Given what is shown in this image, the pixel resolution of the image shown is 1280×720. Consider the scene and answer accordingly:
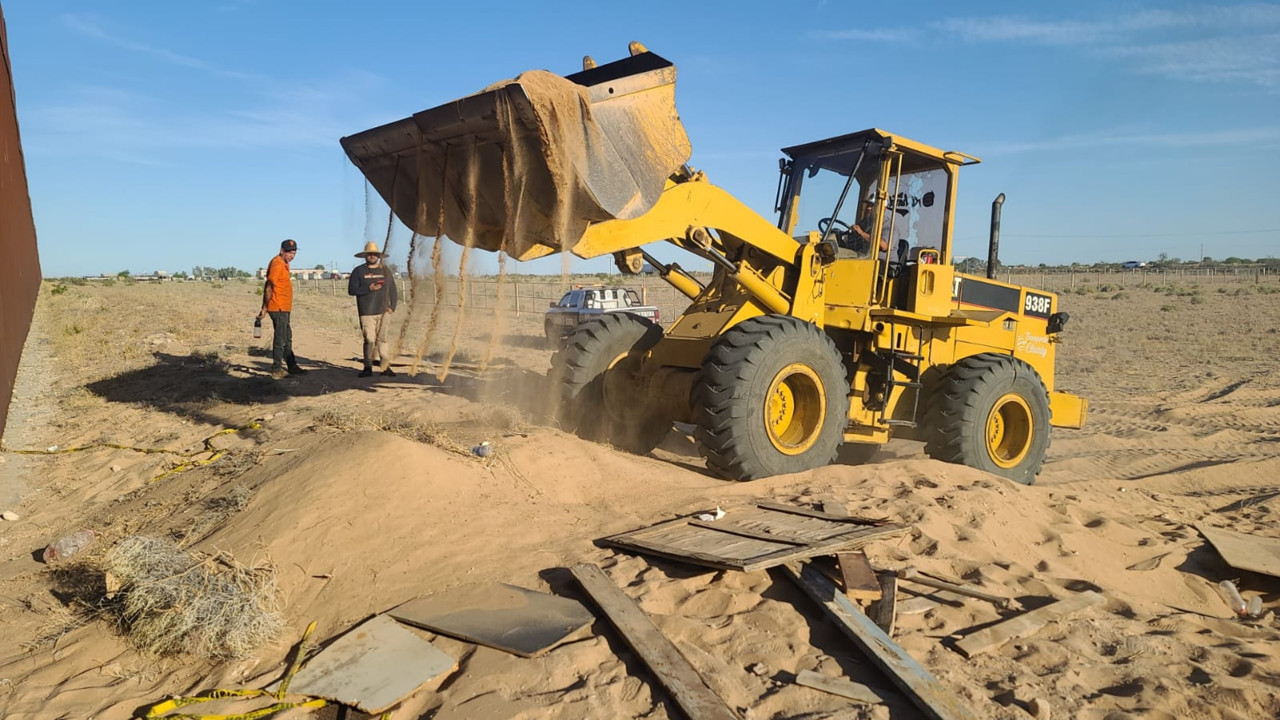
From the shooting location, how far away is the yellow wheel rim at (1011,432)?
26.2ft

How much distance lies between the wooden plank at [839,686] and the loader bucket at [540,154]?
3.03m

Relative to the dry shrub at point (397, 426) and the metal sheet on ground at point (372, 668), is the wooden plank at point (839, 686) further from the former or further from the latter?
the dry shrub at point (397, 426)

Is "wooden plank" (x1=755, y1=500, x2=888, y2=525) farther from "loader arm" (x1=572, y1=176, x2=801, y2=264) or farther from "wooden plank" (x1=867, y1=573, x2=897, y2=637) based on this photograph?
"loader arm" (x1=572, y1=176, x2=801, y2=264)

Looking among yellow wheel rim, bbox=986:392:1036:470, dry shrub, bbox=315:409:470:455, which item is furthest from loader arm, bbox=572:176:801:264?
yellow wheel rim, bbox=986:392:1036:470

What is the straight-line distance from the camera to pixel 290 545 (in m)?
4.82

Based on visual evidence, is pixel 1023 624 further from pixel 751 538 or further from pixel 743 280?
pixel 743 280

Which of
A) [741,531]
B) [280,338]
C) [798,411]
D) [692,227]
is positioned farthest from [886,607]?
[280,338]

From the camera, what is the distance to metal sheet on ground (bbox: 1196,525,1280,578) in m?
5.35

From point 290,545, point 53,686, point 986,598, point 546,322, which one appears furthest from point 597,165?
point 546,322

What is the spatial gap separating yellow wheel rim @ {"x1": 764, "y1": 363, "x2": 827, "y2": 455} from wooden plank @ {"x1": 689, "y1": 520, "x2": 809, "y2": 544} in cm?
153

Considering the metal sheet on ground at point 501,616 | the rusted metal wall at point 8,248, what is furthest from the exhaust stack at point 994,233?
the rusted metal wall at point 8,248

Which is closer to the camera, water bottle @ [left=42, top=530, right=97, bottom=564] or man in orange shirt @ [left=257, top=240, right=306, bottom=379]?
water bottle @ [left=42, top=530, right=97, bottom=564]

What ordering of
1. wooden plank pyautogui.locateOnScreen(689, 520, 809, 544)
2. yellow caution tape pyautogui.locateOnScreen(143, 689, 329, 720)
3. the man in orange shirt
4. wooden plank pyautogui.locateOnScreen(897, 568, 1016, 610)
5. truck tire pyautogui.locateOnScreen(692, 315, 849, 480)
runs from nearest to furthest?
yellow caution tape pyautogui.locateOnScreen(143, 689, 329, 720), wooden plank pyautogui.locateOnScreen(897, 568, 1016, 610), wooden plank pyautogui.locateOnScreen(689, 520, 809, 544), truck tire pyautogui.locateOnScreen(692, 315, 849, 480), the man in orange shirt

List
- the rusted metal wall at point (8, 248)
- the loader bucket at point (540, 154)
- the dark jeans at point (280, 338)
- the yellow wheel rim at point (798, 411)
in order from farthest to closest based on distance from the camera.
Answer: the dark jeans at point (280, 338), the rusted metal wall at point (8, 248), the yellow wheel rim at point (798, 411), the loader bucket at point (540, 154)
